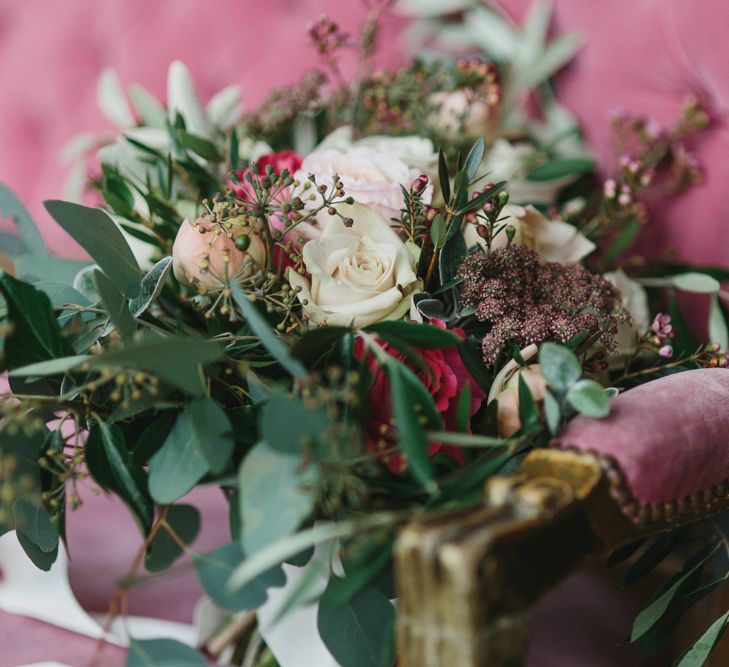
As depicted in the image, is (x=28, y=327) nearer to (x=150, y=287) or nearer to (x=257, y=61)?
(x=150, y=287)

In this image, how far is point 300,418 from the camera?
39 centimetres

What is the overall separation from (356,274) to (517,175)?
44cm

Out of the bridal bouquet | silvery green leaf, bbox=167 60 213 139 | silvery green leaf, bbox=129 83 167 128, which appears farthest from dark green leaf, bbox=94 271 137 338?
silvery green leaf, bbox=129 83 167 128

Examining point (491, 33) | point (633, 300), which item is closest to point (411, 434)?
point (633, 300)

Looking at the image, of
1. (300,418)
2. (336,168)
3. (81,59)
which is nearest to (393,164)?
(336,168)

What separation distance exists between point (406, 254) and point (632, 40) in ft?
2.05

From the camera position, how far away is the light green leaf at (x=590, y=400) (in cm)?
48

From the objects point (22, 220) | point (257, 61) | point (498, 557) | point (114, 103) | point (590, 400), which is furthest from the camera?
point (257, 61)

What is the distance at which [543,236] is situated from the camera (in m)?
0.74

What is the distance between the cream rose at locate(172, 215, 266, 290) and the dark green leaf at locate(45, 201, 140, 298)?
0.15 feet

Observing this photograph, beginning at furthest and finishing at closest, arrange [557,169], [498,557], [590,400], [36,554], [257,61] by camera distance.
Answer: [257,61] → [557,169] → [36,554] → [590,400] → [498,557]

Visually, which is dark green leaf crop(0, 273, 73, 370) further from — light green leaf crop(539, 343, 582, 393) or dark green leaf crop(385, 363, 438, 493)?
light green leaf crop(539, 343, 582, 393)

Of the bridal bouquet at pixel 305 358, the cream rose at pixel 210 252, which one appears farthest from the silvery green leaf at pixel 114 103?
the cream rose at pixel 210 252

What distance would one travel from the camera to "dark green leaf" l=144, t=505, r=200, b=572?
1.85 ft
